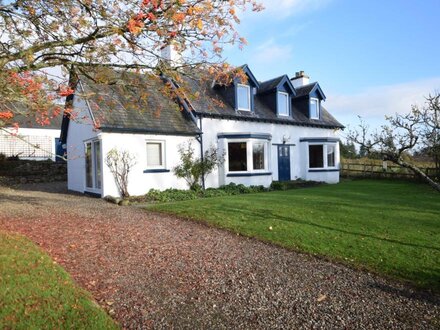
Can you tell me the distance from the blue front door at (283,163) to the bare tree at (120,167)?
32.9ft

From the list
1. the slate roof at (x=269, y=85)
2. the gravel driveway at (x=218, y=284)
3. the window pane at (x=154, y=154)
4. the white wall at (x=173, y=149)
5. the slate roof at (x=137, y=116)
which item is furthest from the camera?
the slate roof at (x=269, y=85)

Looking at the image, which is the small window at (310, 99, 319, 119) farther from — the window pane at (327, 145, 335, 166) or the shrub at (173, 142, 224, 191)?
the shrub at (173, 142, 224, 191)

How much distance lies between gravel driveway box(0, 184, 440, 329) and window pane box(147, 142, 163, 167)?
8585 mm

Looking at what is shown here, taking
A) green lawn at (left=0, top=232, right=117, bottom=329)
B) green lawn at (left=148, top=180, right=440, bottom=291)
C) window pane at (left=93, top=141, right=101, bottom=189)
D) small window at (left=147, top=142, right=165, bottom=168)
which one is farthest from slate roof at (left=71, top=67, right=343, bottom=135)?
green lawn at (left=0, top=232, right=117, bottom=329)

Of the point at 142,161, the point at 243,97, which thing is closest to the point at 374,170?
the point at 243,97

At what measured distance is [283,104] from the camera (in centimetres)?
2272

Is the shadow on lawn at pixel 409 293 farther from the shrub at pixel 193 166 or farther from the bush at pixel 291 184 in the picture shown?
the bush at pixel 291 184

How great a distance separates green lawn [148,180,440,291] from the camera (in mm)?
6243

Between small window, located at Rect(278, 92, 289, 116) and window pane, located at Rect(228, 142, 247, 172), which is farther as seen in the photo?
small window, located at Rect(278, 92, 289, 116)

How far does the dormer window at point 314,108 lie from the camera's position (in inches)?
957

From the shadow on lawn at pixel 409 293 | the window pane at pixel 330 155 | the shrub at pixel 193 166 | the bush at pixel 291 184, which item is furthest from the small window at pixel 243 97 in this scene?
the shadow on lawn at pixel 409 293

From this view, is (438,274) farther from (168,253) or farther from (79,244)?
(79,244)

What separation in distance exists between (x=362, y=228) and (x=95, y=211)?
8.35 m

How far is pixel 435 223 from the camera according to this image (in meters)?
9.16
